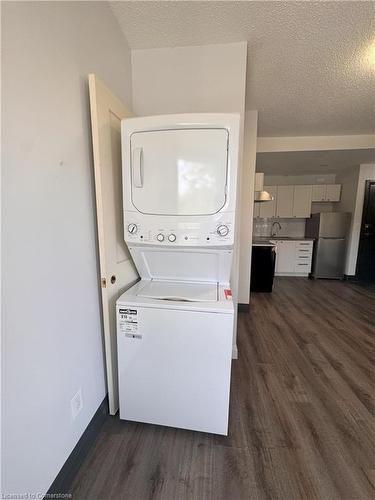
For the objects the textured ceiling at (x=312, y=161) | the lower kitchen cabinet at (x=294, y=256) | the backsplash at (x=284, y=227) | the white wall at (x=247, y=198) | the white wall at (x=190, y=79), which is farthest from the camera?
the backsplash at (x=284, y=227)

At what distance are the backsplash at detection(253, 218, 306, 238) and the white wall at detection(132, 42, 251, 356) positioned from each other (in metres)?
4.02

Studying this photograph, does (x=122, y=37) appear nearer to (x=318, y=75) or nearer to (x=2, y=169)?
(x=2, y=169)

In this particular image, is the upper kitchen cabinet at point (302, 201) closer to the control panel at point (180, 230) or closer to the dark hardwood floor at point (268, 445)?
the dark hardwood floor at point (268, 445)

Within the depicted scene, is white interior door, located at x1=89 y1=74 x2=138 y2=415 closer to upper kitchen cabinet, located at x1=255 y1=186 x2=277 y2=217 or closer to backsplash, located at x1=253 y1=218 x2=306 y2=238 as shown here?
upper kitchen cabinet, located at x1=255 y1=186 x2=277 y2=217

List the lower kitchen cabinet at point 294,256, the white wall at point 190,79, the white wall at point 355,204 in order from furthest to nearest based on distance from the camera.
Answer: the lower kitchen cabinet at point 294,256
the white wall at point 355,204
the white wall at point 190,79

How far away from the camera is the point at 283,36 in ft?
5.30

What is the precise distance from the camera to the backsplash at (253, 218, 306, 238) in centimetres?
552

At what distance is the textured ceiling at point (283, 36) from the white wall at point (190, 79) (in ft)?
0.20

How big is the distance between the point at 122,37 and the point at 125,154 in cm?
103

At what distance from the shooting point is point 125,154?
1269 millimetres

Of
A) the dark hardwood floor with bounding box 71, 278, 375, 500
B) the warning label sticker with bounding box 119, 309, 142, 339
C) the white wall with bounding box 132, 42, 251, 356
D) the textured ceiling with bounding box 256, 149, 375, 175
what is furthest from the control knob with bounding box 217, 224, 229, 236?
the textured ceiling with bounding box 256, 149, 375, 175

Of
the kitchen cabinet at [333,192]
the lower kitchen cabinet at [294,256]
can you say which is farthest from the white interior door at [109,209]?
the kitchen cabinet at [333,192]

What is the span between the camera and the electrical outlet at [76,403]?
44.5 inches

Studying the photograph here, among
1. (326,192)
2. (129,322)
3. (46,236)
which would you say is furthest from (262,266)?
(46,236)
